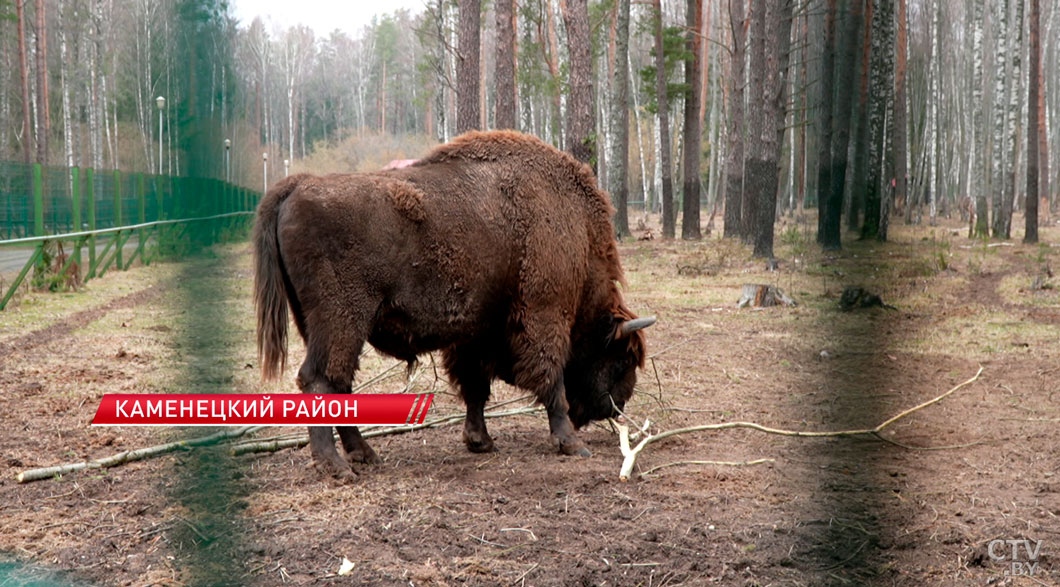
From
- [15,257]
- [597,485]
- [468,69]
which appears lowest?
[597,485]

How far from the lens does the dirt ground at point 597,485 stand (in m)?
0.93

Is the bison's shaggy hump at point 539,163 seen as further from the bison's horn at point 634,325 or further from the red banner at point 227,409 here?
the red banner at point 227,409

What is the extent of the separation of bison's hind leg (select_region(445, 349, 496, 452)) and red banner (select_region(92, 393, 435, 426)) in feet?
11.6

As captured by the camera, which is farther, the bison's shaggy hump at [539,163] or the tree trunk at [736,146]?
the tree trunk at [736,146]

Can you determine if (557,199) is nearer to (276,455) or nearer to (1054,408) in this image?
(276,455)

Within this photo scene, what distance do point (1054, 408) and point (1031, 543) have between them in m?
3.37

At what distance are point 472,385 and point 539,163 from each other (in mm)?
1621

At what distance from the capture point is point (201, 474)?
0.97m

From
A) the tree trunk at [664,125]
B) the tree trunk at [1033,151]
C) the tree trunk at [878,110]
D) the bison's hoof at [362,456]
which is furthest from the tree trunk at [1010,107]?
the tree trunk at [878,110]

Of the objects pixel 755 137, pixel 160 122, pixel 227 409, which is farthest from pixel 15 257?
pixel 160 122

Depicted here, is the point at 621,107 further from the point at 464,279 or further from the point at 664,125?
the point at 464,279

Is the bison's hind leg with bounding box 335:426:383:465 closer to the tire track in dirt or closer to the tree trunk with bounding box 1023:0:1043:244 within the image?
the tire track in dirt

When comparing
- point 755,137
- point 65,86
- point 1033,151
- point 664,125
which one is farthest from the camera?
point 65,86

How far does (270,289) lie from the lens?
5184mm
